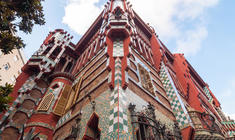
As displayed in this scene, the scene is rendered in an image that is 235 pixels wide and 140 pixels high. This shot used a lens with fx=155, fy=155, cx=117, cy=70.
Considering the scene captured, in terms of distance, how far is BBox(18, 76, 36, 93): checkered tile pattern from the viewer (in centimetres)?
892

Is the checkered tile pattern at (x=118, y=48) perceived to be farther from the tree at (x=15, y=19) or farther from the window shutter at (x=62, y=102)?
the window shutter at (x=62, y=102)

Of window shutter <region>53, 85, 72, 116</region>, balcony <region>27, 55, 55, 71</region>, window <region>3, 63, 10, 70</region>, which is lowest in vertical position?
window shutter <region>53, 85, 72, 116</region>

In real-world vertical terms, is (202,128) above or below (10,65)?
below

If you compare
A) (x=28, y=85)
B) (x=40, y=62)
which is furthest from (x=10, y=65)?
(x=28, y=85)

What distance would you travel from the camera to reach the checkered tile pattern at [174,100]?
7250 millimetres

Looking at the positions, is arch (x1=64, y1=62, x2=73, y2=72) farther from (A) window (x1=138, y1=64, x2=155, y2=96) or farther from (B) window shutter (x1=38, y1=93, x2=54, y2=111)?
(A) window (x1=138, y1=64, x2=155, y2=96)

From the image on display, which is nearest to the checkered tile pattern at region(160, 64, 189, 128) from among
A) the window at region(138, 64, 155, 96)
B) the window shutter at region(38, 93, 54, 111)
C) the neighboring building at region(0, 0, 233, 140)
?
the neighboring building at region(0, 0, 233, 140)

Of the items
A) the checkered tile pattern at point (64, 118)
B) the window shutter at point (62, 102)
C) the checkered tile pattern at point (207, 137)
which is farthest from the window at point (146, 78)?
the window shutter at point (62, 102)

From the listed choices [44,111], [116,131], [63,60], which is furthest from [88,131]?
[63,60]

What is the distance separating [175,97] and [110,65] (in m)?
4.33

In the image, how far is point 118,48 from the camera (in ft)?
23.5

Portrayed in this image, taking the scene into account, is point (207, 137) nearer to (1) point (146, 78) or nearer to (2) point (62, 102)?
(1) point (146, 78)

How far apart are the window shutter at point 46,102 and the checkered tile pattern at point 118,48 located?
4.59 meters

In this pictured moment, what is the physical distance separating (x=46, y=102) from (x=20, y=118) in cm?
140
